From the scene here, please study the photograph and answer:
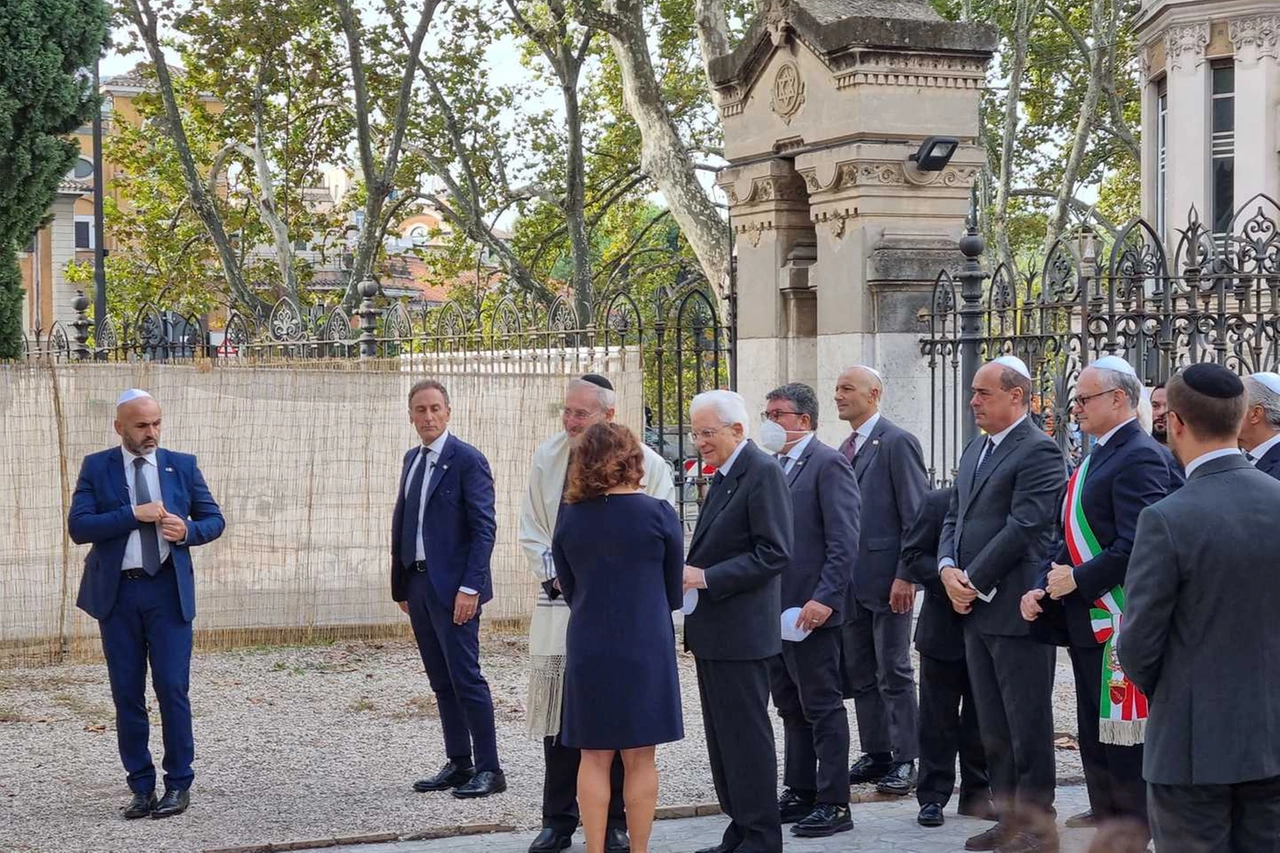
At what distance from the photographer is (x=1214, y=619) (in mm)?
4668

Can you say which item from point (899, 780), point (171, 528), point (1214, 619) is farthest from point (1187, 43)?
point (1214, 619)

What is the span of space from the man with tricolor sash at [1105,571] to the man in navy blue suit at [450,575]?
2614 millimetres

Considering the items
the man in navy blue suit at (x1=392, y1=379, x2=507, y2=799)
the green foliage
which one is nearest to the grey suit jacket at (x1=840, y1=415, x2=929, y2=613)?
the man in navy blue suit at (x1=392, y1=379, x2=507, y2=799)

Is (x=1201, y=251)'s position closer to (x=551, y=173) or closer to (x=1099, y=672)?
(x=1099, y=672)

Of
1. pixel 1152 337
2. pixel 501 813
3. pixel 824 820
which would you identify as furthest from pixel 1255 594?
pixel 1152 337

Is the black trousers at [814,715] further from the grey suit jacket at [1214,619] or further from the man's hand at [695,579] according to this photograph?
the grey suit jacket at [1214,619]

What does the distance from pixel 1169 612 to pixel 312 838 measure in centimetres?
387

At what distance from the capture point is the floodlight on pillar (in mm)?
A: 10383

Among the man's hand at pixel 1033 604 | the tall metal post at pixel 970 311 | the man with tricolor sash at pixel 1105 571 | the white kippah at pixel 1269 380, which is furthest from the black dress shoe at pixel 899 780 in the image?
the tall metal post at pixel 970 311

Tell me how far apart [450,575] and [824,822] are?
2.09 m

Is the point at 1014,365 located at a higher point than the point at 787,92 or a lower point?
lower

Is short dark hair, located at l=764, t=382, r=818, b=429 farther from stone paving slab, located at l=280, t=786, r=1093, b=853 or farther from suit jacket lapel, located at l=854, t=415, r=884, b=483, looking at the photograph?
stone paving slab, located at l=280, t=786, r=1093, b=853

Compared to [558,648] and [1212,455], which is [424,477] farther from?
[1212,455]

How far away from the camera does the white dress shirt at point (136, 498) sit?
7.52 m
